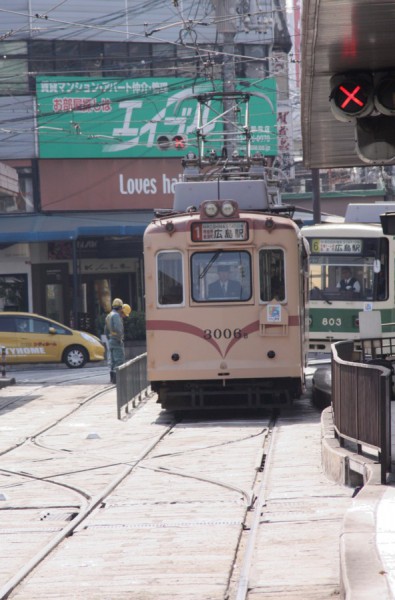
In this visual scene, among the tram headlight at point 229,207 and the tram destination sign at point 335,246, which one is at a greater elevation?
the tram headlight at point 229,207

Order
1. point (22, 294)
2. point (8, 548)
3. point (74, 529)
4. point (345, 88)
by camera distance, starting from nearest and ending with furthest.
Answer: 1. point (8, 548)
2. point (74, 529)
3. point (345, 88)
4. point (22, 294)

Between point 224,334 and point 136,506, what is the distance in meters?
Result: 7.15

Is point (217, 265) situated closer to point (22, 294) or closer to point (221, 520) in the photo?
point (221, 520)

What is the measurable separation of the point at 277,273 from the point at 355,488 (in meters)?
7.19

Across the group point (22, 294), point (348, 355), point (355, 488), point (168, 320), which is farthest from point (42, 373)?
point (355, 488)

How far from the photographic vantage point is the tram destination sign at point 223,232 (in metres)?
18.4

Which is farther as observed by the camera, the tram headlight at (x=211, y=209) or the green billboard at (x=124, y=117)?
the green billboard at (x=124, y=117)

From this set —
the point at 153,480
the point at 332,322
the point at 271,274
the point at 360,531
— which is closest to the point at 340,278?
the point at 332,322

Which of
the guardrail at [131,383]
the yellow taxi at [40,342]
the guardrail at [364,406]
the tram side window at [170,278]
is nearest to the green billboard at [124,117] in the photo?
the yellow taxi at [40,342]

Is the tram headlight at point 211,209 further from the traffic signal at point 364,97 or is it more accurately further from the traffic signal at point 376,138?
the traffic signal at point 364,97

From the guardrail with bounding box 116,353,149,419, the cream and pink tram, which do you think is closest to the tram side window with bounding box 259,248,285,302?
the cream and pink tram

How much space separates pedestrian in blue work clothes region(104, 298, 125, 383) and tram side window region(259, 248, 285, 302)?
25.1ft

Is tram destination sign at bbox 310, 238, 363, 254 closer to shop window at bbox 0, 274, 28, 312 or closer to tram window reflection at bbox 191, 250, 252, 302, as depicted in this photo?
tram window reflection at bbox 191, 250, 252, 302

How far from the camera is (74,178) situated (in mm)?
42344
